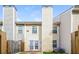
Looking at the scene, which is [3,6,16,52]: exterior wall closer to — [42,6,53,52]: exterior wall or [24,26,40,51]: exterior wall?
[24,26,40,51]: exterior wall

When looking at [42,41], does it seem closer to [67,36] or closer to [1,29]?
[67,36]

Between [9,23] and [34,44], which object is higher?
[9,23]

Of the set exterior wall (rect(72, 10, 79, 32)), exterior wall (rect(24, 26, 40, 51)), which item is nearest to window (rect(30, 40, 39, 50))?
exterior wall (rect(24, 26, 40, 51))

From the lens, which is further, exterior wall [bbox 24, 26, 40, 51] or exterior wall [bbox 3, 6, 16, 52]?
exterior wall [bbox 24, 26, 40, 51]

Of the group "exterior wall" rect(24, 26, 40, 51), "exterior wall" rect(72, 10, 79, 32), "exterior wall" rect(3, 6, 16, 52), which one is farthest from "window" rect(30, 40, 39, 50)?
"exterior wall" rect(72, 10, 79, 32)

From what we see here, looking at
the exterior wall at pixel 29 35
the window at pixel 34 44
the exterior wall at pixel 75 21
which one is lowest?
the window at pixel 34 44

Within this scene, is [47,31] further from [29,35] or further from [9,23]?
[9,23]

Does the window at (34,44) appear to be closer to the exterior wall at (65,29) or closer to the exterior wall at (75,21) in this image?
the exterior wall at (65,29)

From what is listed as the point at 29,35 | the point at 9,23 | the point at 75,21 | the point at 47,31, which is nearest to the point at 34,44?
the point at 29,35

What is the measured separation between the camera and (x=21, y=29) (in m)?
2.47

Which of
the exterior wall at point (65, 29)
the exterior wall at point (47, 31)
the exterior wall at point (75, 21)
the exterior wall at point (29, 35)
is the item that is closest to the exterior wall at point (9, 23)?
the exterior wall at point (29, 35)

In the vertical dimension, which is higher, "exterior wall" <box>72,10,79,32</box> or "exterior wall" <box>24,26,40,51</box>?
"exterior wall" <box>72,10,79,32</box>

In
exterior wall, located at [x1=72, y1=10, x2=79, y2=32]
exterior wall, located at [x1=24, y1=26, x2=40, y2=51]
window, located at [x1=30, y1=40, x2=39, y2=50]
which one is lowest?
window, located at [x1=30, y1=40, x2=39, y2=50]

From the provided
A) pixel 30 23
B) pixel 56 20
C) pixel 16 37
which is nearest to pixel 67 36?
pixel 56 20
